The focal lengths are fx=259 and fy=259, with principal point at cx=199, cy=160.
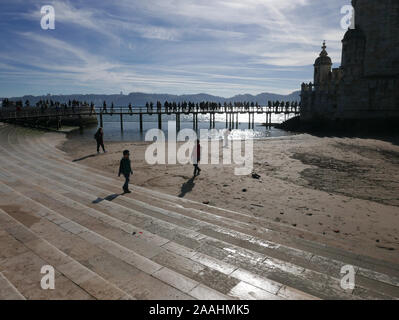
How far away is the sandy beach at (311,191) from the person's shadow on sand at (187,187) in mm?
38

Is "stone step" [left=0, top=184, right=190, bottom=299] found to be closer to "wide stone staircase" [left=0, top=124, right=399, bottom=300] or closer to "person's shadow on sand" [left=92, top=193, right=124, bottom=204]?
"wide stone staircase" [left=0, top=124, right=399, bottom=300]

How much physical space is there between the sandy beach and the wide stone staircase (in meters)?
1.01

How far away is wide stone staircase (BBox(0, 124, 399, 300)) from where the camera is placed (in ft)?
12.1

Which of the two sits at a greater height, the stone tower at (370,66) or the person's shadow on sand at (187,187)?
the stone tower at (370,66)

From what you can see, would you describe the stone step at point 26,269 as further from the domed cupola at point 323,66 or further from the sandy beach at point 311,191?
the domed cupola at point 323,66

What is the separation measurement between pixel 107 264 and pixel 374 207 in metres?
8.08

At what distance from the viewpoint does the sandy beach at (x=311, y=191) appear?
20.7 ft

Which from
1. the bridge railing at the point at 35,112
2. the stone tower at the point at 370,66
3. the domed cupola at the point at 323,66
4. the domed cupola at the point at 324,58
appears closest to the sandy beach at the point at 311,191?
the stone tower at the point at 370,66

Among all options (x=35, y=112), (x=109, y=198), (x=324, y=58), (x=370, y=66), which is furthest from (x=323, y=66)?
(x=35, y=112)

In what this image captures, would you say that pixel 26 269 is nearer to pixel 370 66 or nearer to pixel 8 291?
pixel 8 291

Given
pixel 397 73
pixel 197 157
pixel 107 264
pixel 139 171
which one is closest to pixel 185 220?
pixel 107 264

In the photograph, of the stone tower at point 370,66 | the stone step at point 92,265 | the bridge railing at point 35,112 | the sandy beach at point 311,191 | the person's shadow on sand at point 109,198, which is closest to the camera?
the stone step at point 92,265

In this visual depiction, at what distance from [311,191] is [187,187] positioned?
469cm
